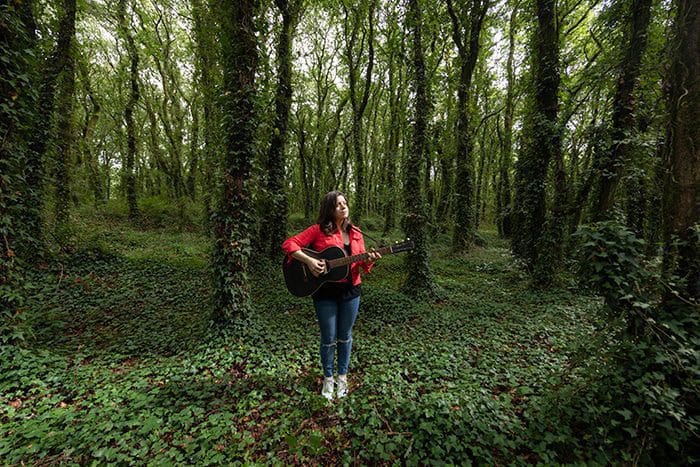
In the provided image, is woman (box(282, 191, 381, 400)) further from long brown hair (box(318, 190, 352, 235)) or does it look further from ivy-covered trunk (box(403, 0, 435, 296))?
ivy-covered trunk (box(403, 0, 435, 296))

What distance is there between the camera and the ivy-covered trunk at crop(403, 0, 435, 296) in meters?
6.86

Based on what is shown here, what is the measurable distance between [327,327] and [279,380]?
126 cm

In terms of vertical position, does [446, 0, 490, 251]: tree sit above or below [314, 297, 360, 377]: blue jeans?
above

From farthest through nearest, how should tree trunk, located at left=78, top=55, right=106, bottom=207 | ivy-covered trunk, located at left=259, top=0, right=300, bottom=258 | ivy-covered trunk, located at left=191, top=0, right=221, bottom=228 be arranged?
1. tree trunk, located at left=78, top=55, right=106, bottom=207
2. ivy-covered trunk, located at left=259, top=0, right=300, bottom=258
3. ivy-covered trunk, located at left=191, top=0, right=221, bottom=228

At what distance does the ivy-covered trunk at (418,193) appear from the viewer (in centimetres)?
686

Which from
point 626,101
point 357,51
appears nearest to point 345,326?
point 626,101

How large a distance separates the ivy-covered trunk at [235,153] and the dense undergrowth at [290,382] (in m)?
0.65

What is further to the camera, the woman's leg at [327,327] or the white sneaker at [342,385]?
the white sneaker at [342,385]

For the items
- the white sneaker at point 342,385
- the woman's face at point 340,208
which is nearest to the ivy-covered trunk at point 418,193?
the white sneaker at point 342,385

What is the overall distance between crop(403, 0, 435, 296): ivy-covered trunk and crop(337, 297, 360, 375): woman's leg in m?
3.79

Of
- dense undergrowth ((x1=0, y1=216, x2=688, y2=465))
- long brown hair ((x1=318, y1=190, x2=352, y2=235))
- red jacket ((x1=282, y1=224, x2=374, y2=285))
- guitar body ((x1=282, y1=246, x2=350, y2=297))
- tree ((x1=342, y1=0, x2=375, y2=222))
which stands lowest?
dense undergrowth ((x1=0, y1=216, x2=688, y2=465))

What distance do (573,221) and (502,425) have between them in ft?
33.9

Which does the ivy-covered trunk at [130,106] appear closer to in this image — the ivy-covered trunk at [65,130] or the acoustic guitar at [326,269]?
the ivy-covered trunk at [65,130]

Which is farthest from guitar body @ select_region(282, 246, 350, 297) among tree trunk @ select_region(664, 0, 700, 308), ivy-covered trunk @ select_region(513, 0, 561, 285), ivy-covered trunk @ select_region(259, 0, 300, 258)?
ivy-covered trunk @ select_region(513, 0, 561, 285)
